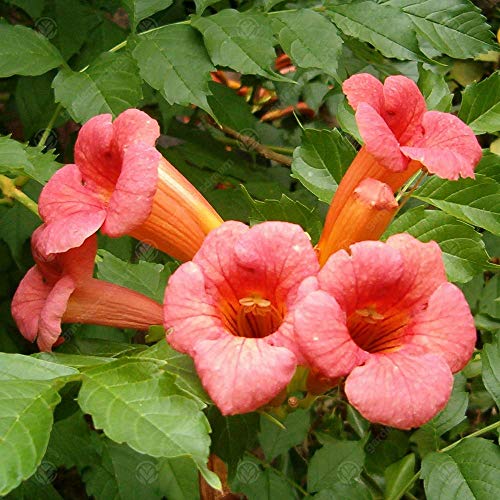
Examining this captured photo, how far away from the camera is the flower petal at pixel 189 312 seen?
54.0 inches

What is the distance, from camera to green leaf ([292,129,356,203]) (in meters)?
2.05

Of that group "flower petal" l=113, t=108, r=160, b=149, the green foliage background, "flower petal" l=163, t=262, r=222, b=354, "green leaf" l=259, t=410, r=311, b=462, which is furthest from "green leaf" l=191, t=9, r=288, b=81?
"green leaf" l=259, t=410, r=311, b=462

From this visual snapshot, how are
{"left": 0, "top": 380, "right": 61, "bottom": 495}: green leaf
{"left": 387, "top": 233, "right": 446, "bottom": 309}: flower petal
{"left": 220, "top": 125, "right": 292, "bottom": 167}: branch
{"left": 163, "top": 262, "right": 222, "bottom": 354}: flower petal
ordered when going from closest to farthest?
{"left": 0, "top": 380, "right": 61, "bottom": 495}: green leaf
{"left": 163, "top": 262, "right": 222, "bottom": 354}: flower petal
{"left": 387, "top": 233, "right": 446, "bottom": 309}: flower petal
{"left": 220, "top": 125, "right": 292, "bottom": 167}: branch

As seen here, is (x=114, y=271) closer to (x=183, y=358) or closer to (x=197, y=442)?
(x=183, y=358)

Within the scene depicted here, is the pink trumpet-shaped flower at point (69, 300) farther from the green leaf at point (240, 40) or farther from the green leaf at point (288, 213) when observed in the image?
the green leaf at point (240, 40)

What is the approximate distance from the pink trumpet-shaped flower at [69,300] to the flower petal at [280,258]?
0.39 m

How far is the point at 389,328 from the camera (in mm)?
1566

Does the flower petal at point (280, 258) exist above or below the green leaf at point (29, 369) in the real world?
Result: above

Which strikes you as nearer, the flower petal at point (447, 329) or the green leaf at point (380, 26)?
the flower petal at point (447, 329)

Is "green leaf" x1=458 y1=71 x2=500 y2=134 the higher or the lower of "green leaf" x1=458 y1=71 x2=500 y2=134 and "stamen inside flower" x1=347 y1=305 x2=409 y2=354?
the higher

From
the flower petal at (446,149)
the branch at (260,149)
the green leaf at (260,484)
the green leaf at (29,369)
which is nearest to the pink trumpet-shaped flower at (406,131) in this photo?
the flower petal at (446,149)

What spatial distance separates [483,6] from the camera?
3.70 metres
